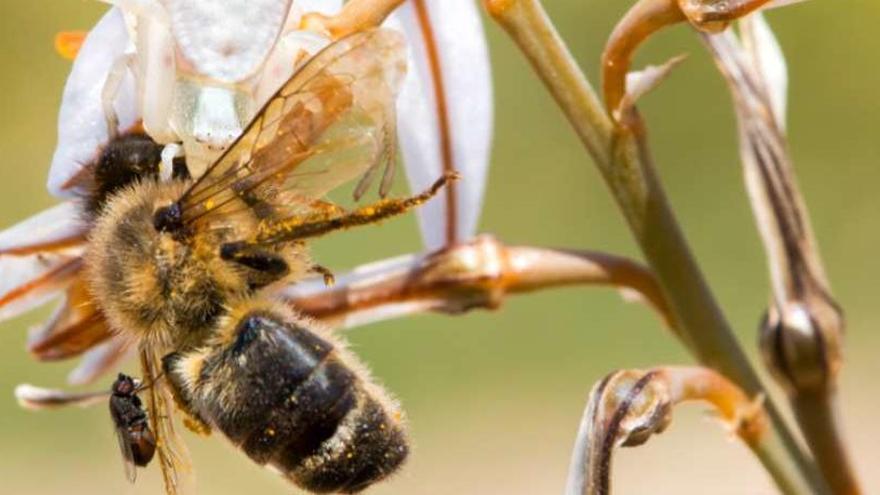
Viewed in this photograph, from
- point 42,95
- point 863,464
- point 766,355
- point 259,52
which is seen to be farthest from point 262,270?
point 42,95

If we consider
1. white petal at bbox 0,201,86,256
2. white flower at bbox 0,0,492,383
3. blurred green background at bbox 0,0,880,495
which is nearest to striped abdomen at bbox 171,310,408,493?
white flower at bbox 0,0,492,383

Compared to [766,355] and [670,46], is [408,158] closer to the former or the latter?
[766,355]

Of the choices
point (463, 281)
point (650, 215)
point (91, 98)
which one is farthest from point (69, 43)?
point (650, 215)

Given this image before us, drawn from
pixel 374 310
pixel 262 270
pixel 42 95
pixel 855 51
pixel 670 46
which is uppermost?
pixel 262 270

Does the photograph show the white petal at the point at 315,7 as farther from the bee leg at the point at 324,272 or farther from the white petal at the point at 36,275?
the white petal at the point at 36,275

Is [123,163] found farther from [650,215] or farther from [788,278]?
[788,278]

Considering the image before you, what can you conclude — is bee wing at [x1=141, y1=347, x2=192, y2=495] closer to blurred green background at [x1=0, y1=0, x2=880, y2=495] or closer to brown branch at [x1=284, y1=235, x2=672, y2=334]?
brown branch at [x1=284, y1=235, x2=672, y2=334]
